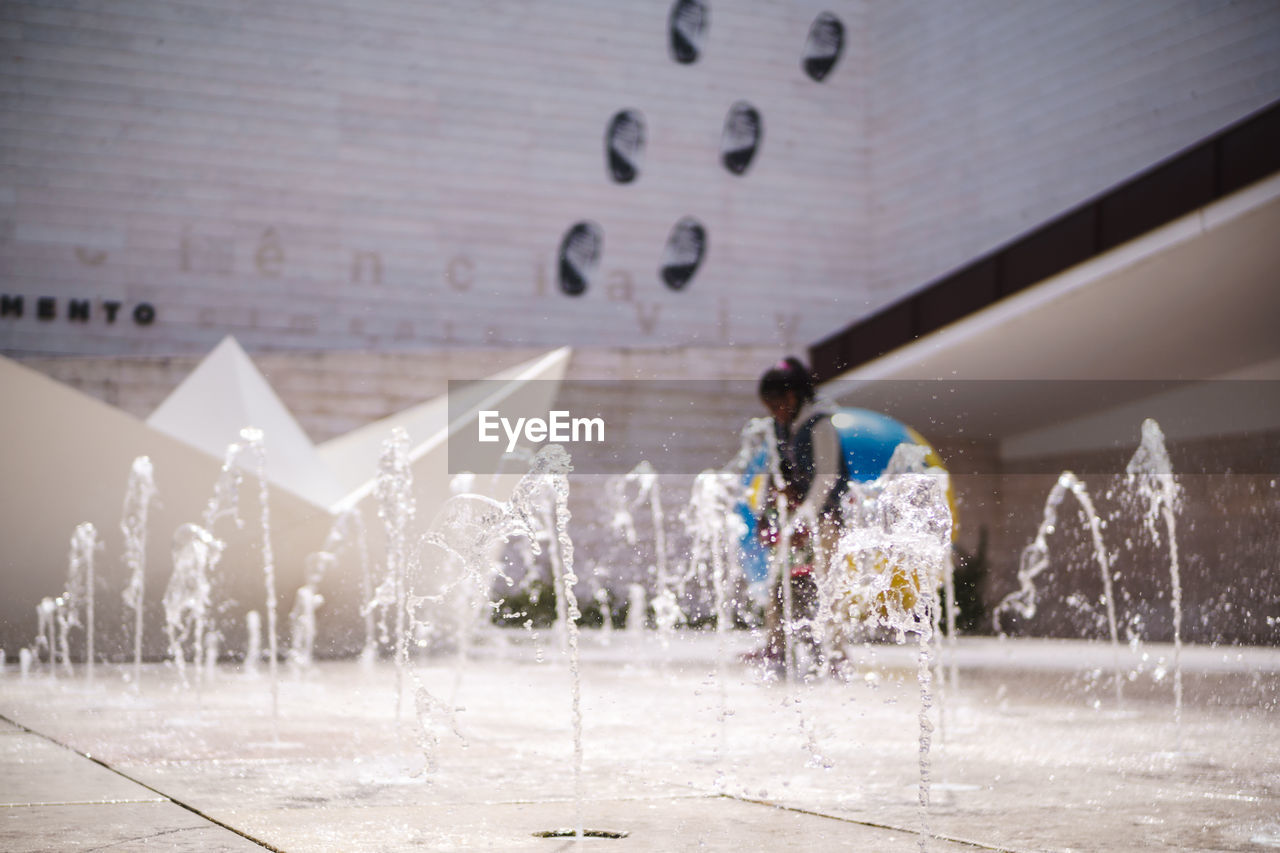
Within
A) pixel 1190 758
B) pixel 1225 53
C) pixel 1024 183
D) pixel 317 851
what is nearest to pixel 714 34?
pixel 1024 183

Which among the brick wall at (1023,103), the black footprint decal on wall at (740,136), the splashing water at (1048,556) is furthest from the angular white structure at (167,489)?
the brick wall at (1023,103)

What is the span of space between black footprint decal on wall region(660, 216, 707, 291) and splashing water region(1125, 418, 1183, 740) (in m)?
6.79

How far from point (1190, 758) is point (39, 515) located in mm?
6545

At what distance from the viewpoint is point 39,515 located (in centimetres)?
788

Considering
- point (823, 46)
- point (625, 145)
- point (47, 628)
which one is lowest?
point (47, 628)

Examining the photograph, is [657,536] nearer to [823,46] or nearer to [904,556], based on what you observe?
[823,46]

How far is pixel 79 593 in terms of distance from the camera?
816 centimetres

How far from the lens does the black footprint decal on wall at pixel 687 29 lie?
772 inches

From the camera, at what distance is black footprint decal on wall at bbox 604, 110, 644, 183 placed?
62.8 feet

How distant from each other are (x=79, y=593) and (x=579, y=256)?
11.6 metres

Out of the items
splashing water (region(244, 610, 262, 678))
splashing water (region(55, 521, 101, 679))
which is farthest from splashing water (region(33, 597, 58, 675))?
splashing water (region(244, 610, 262, 678))

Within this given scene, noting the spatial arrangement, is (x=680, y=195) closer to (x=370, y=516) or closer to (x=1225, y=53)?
(x=1225, y=53)

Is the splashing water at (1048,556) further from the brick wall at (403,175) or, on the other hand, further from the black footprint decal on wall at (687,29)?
the black footprint decal on wall at (687,29)

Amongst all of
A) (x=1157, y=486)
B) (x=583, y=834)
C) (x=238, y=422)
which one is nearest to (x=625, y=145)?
(x=1157, y=486)
